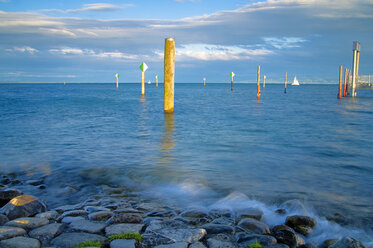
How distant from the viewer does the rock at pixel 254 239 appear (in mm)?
Answer: 3574

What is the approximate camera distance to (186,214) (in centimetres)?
449

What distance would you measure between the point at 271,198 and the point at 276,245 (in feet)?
6.20

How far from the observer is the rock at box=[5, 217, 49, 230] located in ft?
12.6

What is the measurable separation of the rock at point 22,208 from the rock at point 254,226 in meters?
2.82

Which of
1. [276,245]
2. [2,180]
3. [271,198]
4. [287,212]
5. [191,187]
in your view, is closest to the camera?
[276,245]

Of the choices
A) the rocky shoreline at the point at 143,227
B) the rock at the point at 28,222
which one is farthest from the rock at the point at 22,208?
the rock at the point at 28,222

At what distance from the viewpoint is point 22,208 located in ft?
14.3

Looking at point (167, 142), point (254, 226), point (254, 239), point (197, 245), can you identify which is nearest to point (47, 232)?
point (197, 245)

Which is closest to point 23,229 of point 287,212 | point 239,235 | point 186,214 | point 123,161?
point 186,214

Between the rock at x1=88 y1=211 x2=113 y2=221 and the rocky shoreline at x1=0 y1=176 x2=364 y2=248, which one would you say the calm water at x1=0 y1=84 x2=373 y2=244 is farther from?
the rock at x1=88 y1=211 x2=113 y2=221

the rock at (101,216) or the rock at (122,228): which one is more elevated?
the rock at (122,228)

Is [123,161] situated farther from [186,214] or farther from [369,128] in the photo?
[369,128]

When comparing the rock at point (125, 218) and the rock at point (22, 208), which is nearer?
the rock at point (125, 218)

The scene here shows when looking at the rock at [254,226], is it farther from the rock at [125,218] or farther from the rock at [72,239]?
the rock at [72,239]
